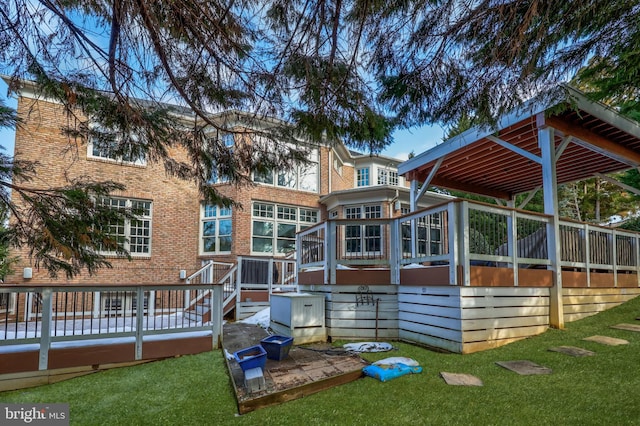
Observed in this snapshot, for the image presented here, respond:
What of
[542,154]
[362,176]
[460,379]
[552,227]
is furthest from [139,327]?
[362,176]

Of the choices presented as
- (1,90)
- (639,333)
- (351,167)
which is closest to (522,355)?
(639,333)

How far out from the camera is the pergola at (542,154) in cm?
573

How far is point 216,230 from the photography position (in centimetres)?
1256

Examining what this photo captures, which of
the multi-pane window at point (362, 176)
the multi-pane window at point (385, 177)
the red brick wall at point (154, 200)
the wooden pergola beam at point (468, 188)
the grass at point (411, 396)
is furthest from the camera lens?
the multi-pane window at point (362, 176)

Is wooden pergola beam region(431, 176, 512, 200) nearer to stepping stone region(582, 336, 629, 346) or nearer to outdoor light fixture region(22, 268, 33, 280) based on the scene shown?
stepping stone region(582, 336, 629, 346)

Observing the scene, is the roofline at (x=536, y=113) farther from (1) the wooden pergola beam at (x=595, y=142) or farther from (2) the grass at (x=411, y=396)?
(2) the grass at (x=411, y=396)

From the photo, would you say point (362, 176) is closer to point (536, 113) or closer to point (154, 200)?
point (154, 200)

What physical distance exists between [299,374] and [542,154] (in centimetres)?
515

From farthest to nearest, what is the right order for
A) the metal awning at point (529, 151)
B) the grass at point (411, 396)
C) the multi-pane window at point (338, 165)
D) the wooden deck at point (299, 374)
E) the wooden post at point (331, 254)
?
the multi-pane window at point (338, 165), the wooden post at point (331, 254), the metal awning at point (529, 151), the wooden deck at point (299, 374), the grass at point (411, 396)

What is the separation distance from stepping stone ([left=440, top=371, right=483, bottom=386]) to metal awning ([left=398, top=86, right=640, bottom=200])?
9.82 feet

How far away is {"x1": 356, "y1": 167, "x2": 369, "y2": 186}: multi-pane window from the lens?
1767cm

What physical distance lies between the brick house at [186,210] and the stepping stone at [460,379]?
6807 mm

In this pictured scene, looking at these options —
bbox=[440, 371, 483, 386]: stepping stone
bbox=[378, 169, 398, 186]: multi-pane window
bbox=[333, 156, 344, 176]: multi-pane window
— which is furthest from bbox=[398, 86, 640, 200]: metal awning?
bbox=[378, 169, 398, 186]: multi-pane window

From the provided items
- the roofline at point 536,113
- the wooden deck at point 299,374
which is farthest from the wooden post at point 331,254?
the roofline at point 536,113
